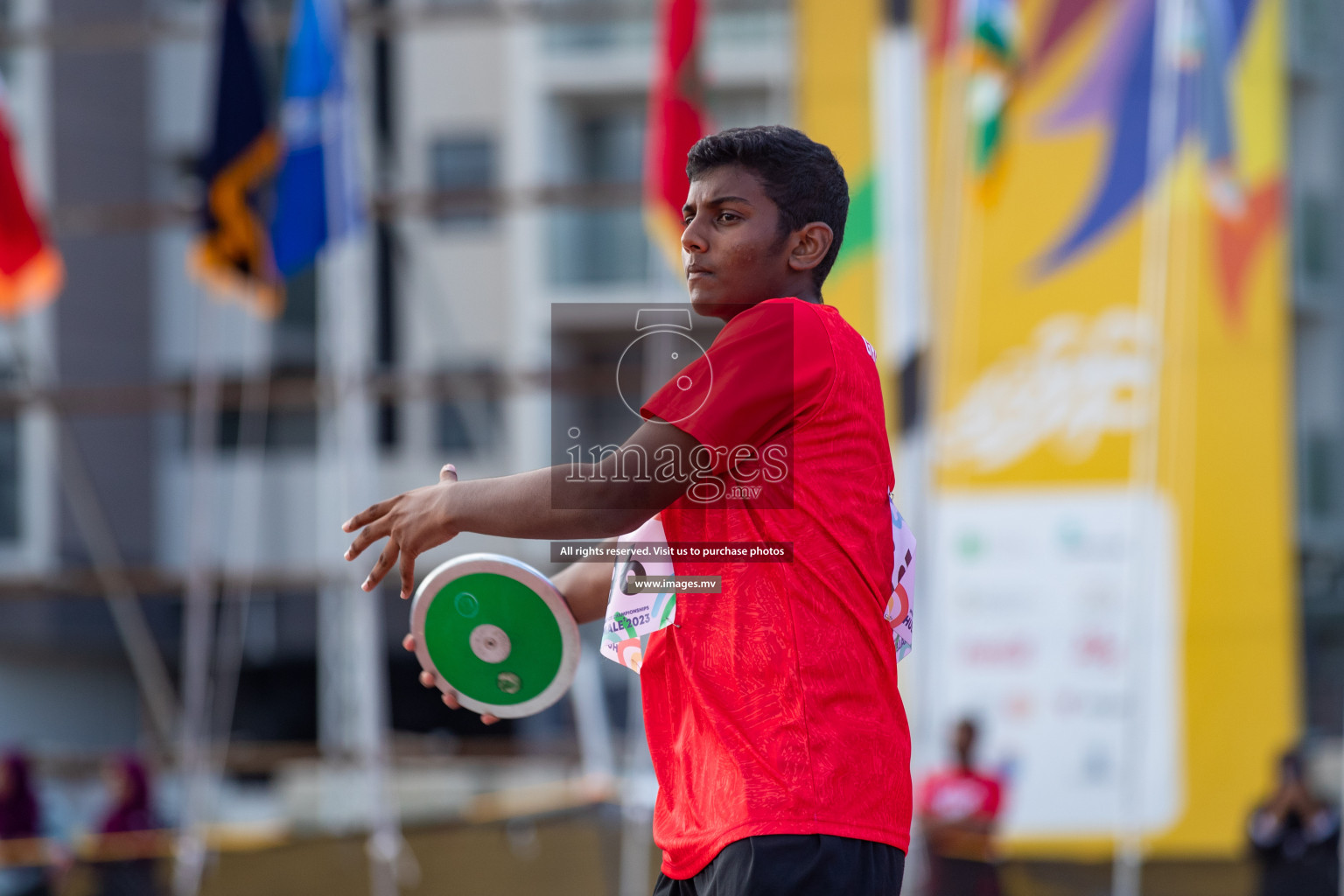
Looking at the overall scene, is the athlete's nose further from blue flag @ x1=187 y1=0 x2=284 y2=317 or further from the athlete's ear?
blue flag @ x1=187 y1=0 x2=284 y2=317

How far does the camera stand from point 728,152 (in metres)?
1.74

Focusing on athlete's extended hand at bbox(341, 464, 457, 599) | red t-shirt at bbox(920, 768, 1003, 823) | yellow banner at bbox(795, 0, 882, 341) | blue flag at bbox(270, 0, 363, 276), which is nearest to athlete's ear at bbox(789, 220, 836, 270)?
athlete's extended hand at bbox(341, 464, 457, 599)

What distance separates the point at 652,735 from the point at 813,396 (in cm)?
45

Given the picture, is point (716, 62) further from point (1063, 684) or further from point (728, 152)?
point (728, 152)

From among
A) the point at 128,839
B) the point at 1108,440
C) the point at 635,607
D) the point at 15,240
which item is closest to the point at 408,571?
the point at 635,607

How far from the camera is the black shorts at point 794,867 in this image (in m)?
1.59

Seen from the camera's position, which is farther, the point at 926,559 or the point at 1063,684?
the point at 1063,684

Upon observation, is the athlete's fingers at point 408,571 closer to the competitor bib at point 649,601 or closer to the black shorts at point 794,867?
the competitor bib at point 649,601

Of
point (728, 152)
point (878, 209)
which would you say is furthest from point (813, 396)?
point (878, 209)

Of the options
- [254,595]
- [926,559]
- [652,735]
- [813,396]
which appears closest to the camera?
[813,396]

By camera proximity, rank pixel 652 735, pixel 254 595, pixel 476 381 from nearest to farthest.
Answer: pixel 652 735 → pixel 476 381 → pixel 254 595

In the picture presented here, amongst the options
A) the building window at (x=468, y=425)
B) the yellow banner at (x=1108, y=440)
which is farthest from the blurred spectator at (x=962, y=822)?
the building window at (x=468, y=425)

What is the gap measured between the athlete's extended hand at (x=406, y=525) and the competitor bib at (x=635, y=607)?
0.86 ft

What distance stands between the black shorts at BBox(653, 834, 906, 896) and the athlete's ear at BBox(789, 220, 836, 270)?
0.64 m
